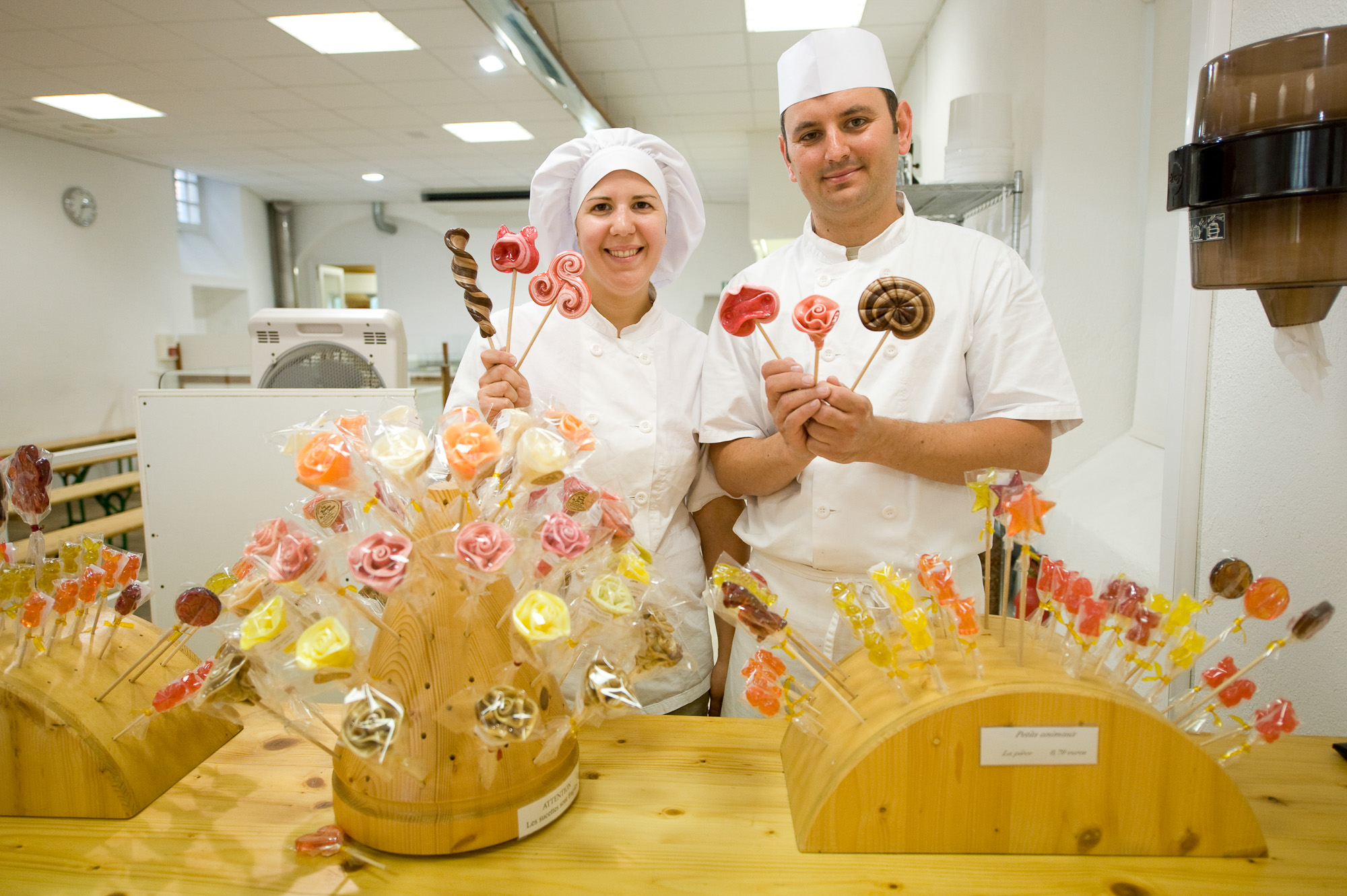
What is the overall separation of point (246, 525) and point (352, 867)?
1.69 meters

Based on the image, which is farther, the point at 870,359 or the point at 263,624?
the point at 870,359

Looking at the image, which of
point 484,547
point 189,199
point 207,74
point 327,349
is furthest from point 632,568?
point 189,199

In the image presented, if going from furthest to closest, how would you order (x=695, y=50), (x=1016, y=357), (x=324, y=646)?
(x=695, y=50), (x=1016, y=357), (x=324, y=646)

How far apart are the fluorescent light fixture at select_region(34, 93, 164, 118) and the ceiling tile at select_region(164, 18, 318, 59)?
1573mm

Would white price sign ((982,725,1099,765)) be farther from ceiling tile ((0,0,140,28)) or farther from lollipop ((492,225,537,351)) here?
ceiling tile ((0,0,140,28))

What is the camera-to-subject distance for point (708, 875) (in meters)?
0.80

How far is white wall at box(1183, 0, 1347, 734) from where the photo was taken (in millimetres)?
1066

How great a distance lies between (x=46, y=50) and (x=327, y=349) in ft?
13.5

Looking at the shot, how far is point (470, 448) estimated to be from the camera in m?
0.80

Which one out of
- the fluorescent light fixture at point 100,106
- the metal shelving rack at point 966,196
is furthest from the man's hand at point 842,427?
the fluorescent light fixture at point 100,106

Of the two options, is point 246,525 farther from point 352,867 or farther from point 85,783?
point 352,867

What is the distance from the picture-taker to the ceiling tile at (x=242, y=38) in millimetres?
4480

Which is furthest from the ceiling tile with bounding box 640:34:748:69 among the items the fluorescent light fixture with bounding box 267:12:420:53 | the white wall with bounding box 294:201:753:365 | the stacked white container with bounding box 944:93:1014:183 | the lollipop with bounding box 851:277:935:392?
the white wall with bounding box 294:201:753:365

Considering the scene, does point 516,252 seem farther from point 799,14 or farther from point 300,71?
point 300,71
